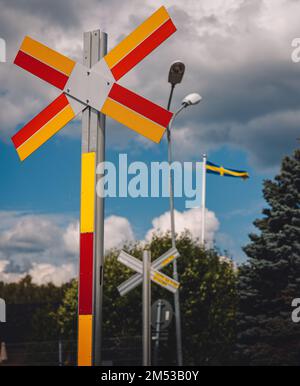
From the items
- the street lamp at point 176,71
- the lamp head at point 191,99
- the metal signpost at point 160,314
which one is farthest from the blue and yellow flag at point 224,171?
the street lamp at point 176,71

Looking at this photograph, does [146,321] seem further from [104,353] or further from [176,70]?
[104,353]

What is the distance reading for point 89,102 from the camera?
13.2 feet

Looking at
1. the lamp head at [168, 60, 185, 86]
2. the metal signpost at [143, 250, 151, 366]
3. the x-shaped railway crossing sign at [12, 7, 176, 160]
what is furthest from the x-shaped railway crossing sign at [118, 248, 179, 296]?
the lamp head at [168, 60, 185, 86]

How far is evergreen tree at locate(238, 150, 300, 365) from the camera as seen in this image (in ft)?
95.9

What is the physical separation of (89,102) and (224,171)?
1423 inches

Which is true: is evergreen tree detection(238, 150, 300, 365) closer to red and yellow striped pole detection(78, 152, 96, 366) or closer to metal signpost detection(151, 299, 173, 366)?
metal signpost detection(151, 299, 173, 366)

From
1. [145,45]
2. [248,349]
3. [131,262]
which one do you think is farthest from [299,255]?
[145,45]

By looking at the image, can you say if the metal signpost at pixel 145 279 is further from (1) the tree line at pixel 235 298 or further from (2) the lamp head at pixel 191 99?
(1) the tree line at pixel 235 298

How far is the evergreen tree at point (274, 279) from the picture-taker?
29.2 metres

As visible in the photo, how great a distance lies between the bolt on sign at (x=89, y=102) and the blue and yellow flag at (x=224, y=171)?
113ft

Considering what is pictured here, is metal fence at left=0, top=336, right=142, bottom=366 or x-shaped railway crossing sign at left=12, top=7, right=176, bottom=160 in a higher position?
x-shaped railway crossing sign at left=12, top=7, right=176, bottom=160

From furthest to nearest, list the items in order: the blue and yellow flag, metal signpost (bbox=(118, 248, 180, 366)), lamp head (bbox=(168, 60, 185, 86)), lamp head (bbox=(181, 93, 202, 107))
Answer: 1. the blue and yellow flag
2. lamp head (bbox=(181, 93, 202, 107))
3. lamp head (bbox=(168, 60, 185, 86))
4. metal signpost (bbox=(118, 248, 180, 366))

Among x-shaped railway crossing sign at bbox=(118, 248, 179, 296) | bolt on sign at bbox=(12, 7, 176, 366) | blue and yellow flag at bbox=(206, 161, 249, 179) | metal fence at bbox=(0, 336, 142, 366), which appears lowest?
metal fence at bbox=(0, 336, 142, 366)

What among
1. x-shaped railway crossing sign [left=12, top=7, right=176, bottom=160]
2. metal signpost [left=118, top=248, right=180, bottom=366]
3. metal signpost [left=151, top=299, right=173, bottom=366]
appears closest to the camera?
x-shaped railway crossing sign [left=12, top=7, right=176, bottom=160]
